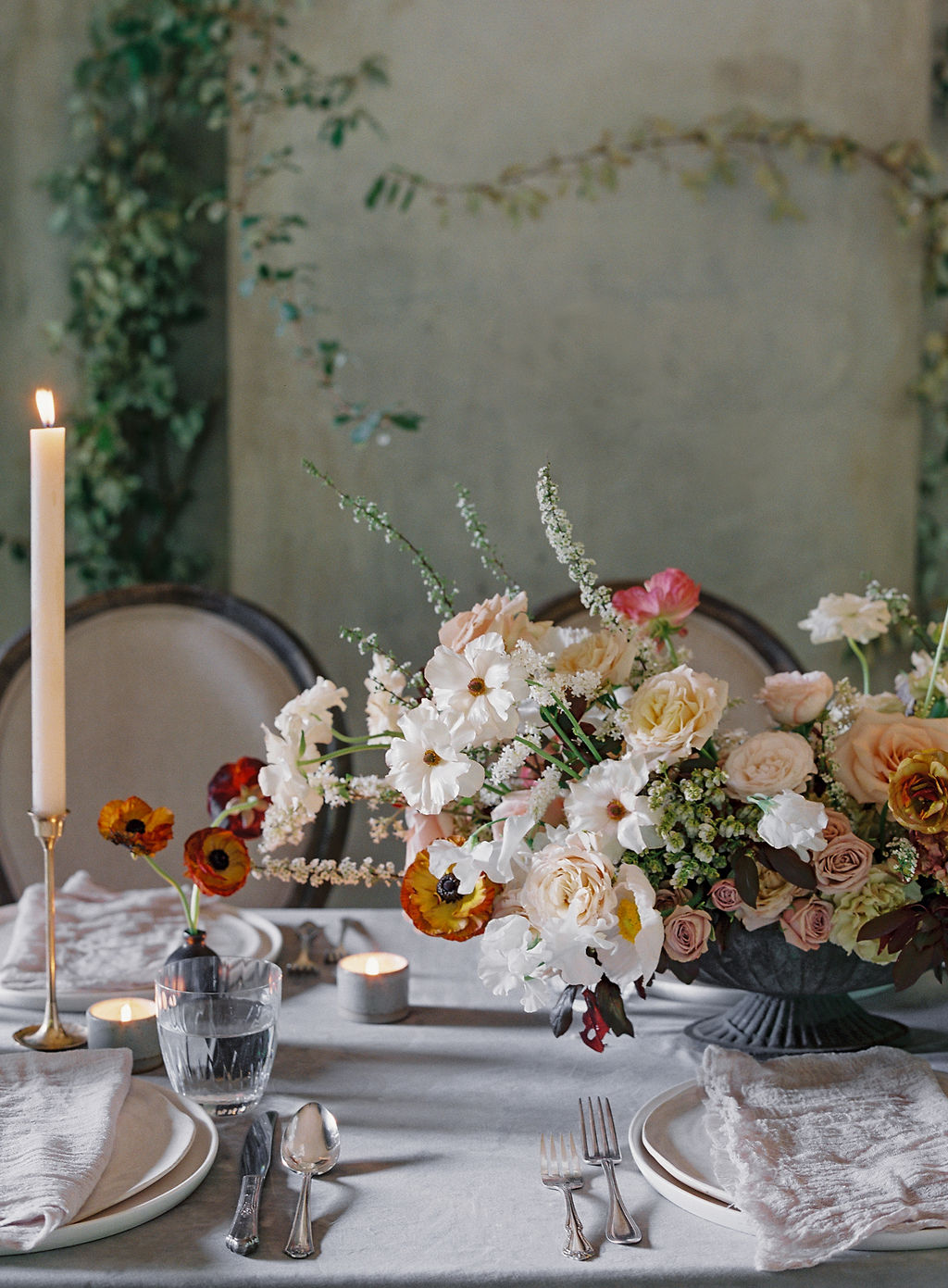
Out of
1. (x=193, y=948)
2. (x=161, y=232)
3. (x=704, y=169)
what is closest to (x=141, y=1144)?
(x=193, y=948)

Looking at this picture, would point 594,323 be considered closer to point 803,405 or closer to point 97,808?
point 803,405

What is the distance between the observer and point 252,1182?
746mm

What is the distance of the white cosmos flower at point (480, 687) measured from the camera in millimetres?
784

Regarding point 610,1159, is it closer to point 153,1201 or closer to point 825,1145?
point 825,1145

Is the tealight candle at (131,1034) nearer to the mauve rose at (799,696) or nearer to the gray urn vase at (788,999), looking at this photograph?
the gray urn vase at (788,999)

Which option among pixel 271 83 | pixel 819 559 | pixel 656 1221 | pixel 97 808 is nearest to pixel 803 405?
pixel 819 559

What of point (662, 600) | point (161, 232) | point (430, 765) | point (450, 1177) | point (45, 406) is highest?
point (161, 232)

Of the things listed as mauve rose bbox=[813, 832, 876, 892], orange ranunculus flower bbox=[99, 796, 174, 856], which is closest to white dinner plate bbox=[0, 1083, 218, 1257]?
orange ranunculus flower bbox=[99, 796, 174, 856]

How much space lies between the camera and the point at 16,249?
2338 millimetres

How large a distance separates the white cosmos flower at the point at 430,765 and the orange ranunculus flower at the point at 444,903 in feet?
0.17

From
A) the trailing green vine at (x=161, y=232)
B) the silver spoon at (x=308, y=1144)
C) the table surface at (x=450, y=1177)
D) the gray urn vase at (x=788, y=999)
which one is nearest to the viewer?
the table surface at (x=450, y=1177)

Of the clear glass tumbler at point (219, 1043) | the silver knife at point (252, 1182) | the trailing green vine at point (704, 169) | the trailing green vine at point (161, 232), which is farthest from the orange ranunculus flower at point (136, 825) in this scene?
the trailing green vine at point (704, 169)

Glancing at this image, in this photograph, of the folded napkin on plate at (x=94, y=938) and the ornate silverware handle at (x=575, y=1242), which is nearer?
the ornate silverware handle at (x=575, y=1242)

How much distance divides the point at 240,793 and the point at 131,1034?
0.22 m
